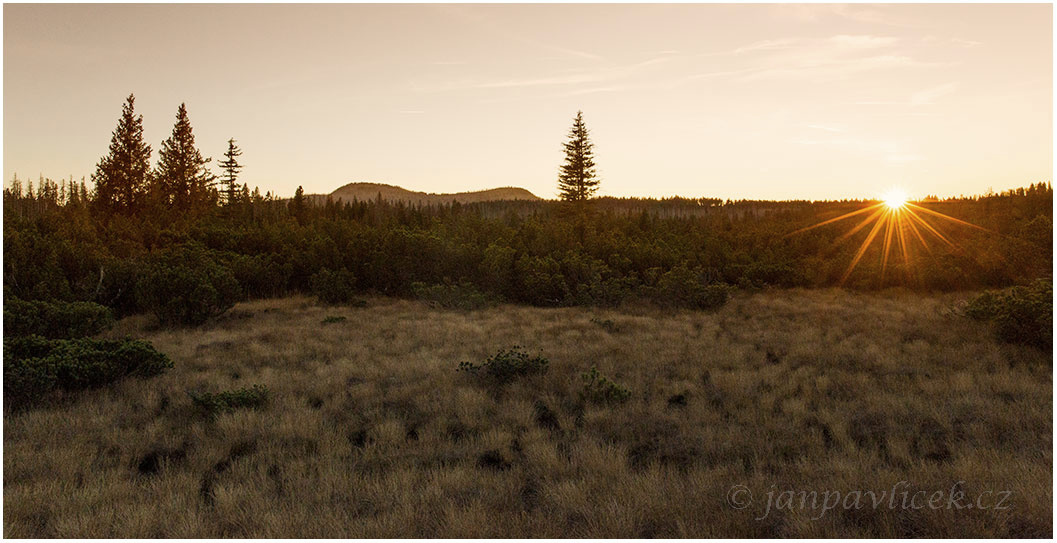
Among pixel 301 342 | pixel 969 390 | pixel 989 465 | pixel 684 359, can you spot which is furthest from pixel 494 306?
pixel 989 465

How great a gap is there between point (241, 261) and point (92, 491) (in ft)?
53.6

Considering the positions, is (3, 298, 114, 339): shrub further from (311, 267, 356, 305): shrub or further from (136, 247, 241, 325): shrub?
→ (311, 267, 356, 305): shrub

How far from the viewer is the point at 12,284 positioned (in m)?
13.2

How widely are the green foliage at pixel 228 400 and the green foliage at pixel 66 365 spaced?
1.73 metres

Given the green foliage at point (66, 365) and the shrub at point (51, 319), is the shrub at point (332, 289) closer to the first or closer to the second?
the shrub at point (51, 319)

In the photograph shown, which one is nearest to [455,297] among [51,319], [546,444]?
[51,319]

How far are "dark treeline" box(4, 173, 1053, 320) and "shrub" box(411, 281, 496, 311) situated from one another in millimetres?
527

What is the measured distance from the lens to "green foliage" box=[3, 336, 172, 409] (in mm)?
7281

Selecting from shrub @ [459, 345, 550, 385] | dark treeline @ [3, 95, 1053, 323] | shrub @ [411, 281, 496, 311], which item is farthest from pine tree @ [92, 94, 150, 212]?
shrub @ [459, 345, 550, 385]

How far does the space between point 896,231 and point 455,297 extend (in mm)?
25326

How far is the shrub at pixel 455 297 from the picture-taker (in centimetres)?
1756

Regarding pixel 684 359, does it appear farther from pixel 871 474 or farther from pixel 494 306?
pixel 494 306

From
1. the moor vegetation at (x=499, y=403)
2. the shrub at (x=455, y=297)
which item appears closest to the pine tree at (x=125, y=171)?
the moor vegetation at (x=499, y=403)

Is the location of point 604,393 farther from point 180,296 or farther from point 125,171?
point 125,171
